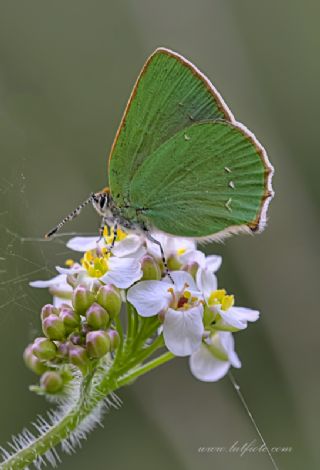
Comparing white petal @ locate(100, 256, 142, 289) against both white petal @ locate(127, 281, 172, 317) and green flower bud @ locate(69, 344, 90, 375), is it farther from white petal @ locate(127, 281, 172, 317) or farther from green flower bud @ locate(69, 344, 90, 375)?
green flower bud @ locate(69, 344, 90, 375)

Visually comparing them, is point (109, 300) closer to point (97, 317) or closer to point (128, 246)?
point (97, 317)

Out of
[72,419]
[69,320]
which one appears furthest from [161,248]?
[72,419]

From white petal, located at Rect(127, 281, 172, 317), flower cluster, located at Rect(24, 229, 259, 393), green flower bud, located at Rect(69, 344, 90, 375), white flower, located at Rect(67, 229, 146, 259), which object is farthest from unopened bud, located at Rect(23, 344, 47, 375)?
white flower, located at Rect(67, 229, 146, 259)

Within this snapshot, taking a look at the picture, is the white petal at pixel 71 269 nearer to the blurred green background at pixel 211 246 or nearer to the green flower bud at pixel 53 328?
the green flower bud at pixel 53 328

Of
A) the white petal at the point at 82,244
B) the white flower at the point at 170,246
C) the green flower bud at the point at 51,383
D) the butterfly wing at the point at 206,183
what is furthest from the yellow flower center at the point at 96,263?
the green flower bud at the point at 51,383

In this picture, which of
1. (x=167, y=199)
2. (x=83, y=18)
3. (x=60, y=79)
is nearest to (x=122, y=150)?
(x=167, y=199)
